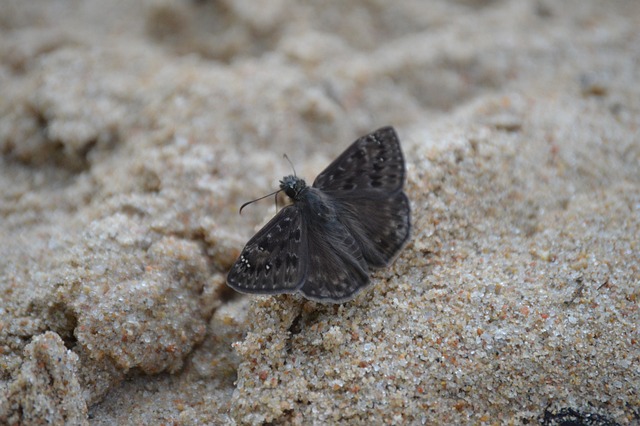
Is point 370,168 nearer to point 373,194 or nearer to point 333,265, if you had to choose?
point 373,194

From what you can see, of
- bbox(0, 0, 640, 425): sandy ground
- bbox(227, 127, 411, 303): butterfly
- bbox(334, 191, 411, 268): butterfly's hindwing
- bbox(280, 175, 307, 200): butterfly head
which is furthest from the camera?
bbox(280, 175, 307, 200): butterfly head

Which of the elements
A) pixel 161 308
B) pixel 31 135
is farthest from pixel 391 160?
pixel 31 135

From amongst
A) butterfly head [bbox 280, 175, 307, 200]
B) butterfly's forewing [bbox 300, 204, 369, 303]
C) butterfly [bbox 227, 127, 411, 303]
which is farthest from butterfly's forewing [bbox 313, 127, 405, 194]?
butterfly's forewing [bbox 300, 204, 369, 303]

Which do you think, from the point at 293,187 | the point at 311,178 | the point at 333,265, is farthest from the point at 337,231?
the point at 311,178

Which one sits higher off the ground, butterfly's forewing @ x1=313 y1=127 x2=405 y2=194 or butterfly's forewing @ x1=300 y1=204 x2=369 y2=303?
butterfly's forewing @ x1=313 y1=127 x2=405 y2=194

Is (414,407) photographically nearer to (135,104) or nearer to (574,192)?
(574,192)

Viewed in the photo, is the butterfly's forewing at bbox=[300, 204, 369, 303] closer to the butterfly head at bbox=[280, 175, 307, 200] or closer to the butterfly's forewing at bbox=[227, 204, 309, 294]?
the butterfly's forewing at bbox=[227, 204, 309, 294]
